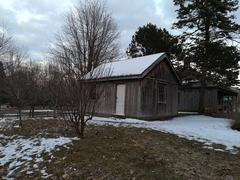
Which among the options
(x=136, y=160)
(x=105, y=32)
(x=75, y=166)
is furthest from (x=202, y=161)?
(x=105, y=32)

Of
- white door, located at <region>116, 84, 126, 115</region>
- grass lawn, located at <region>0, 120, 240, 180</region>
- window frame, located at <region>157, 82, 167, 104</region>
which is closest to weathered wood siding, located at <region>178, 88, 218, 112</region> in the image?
window frame, located at <region>157, 82, 167, 104</region>

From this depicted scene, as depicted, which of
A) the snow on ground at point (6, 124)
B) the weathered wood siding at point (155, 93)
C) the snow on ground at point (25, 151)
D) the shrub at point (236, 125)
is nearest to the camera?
the snow on ground at point (25, 151)

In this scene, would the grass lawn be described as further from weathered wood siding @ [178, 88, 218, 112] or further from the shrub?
weathered wood siding @ [178, 88, 218, 112]

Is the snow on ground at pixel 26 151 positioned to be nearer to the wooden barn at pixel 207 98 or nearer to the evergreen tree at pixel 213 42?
the evergreen tree at pixel 213 42

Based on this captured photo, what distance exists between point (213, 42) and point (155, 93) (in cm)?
830

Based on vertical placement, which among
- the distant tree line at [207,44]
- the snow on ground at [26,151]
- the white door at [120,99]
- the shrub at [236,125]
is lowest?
the snow on ground at [26,151]

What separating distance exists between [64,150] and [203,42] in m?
17.9

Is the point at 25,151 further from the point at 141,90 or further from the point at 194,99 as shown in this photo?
the point at 194,99

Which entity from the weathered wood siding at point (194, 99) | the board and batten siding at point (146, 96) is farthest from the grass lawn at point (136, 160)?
the weathered wood siding at point (194, 99)

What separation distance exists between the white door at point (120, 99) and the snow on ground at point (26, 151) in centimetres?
829

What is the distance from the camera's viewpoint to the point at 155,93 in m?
17.8

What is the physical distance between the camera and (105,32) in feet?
109

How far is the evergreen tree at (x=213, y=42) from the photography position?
2238cm

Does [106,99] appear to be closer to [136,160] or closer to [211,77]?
[211,77]
